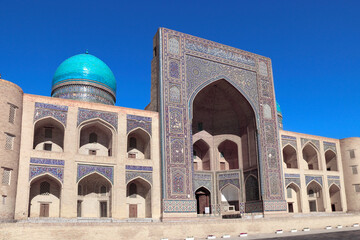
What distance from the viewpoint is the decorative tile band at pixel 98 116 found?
15147 mm

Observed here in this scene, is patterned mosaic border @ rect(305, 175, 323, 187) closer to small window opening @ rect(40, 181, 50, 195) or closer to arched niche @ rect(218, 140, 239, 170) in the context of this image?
arched niche @ rect(218, 140, 239, 170)

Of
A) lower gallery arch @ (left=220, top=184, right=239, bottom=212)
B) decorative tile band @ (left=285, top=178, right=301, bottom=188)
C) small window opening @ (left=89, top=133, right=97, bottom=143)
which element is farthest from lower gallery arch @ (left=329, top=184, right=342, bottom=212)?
small window opening @ (left=89, top=133, right=97, bottom=143)

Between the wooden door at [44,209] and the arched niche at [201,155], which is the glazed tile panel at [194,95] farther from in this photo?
the wooden door at [44,209]

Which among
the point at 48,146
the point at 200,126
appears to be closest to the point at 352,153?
the point at 200,126

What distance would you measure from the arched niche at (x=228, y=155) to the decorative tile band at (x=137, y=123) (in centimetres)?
584

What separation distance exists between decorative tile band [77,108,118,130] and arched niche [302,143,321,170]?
12460 millimetres

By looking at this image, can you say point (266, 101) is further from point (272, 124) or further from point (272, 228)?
point (272, 228)

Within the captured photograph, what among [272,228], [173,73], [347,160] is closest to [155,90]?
[173,73]

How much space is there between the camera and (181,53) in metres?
17.6

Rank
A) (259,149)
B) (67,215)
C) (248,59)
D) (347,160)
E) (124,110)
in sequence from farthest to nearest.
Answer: (347,160) < (248,59) < (259,149) < (124,110) < (67,215)

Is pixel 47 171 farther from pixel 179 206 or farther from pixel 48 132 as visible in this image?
pixel 179 206

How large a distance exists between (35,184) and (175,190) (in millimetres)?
5650

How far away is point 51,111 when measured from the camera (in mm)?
14633

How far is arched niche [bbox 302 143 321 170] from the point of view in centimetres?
2244
